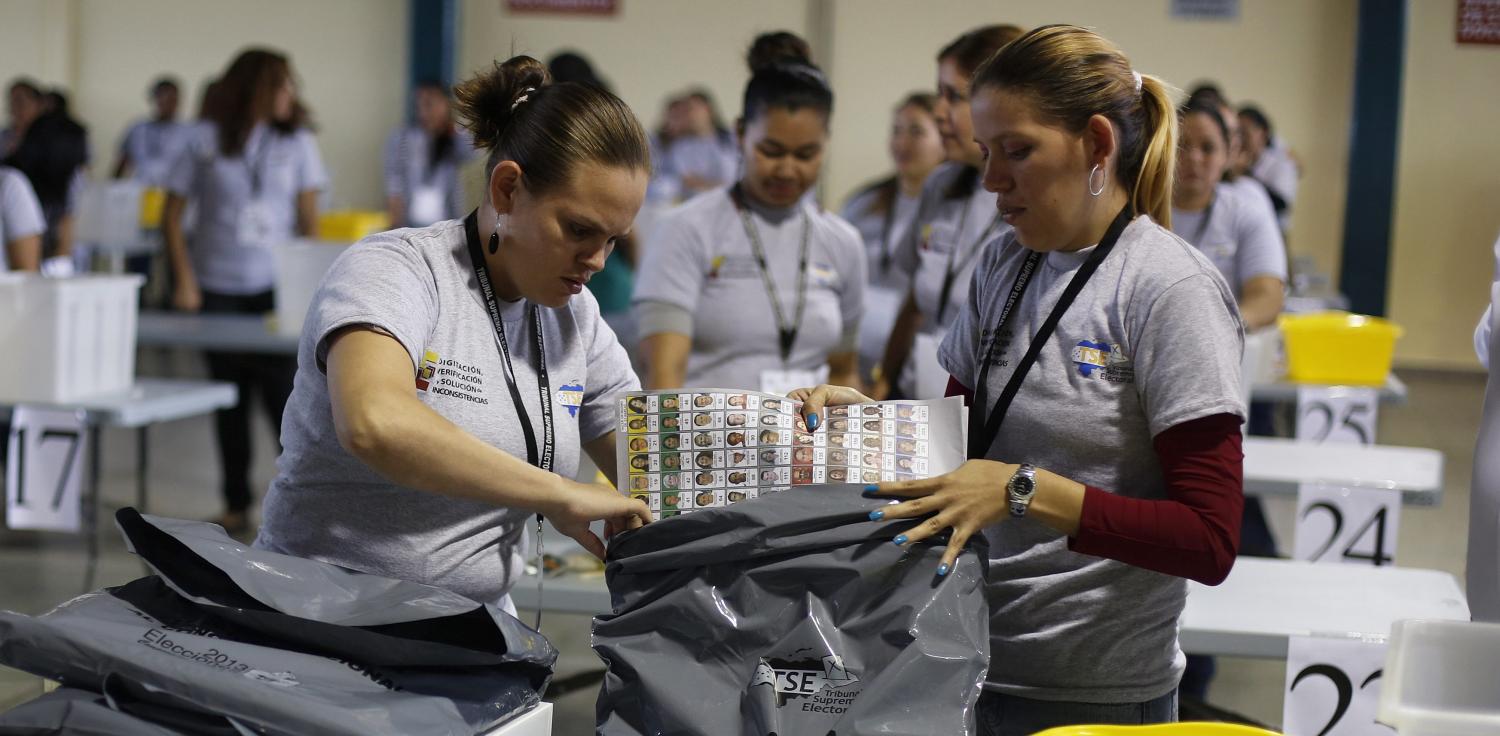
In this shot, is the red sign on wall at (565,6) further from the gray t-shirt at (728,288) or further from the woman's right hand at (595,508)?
the woman's right hand at (595,508)

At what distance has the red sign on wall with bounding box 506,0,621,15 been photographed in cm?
1252

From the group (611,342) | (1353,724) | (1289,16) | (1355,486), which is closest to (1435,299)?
(1289,16)

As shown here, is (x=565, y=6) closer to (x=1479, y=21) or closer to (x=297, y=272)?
(x=1479, y=21)

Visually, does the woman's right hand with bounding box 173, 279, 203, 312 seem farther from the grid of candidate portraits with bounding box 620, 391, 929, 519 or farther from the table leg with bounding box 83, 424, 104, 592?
the grid of candidate portraits with bounding box 620, 391, 929, 519

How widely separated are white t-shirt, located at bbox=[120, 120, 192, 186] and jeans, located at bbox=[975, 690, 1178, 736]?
1173cm

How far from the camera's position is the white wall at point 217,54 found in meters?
12.9

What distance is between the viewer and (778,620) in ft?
4.47

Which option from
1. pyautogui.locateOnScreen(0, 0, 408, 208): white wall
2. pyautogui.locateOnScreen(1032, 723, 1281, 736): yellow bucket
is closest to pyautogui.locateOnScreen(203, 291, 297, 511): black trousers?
pyautogui.locateOnScreen(1032, 723, 1281, 736): yellow bucket

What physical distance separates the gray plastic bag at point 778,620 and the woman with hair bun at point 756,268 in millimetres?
1448

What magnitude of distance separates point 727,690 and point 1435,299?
10.9 metres

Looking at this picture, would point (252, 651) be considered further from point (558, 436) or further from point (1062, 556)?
point (1062, 556)

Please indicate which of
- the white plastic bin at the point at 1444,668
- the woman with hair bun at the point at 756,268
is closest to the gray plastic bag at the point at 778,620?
the white plastic bin at the point at 1444,668

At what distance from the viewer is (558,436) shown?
5.25ft

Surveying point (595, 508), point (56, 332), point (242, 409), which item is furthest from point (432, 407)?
point (242, 409)
